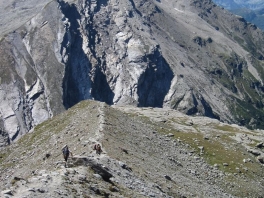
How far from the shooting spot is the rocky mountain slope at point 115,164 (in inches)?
1156

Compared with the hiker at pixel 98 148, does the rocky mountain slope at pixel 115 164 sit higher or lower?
lower

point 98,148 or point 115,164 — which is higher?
point 98,148

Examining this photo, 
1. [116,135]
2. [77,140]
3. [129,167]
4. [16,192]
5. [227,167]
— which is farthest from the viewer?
[227,167]

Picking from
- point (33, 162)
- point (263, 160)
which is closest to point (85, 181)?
point (33, 162)

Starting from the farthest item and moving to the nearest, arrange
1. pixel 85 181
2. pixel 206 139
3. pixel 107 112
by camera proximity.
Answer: pixel 206 139 → pixel 107 112 → pixel 85 181

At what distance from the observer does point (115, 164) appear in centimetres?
3781

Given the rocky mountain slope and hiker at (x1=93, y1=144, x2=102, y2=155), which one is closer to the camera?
the rocky mountain slope

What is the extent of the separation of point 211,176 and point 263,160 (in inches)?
928

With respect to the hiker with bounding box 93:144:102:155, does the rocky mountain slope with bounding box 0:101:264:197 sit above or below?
below

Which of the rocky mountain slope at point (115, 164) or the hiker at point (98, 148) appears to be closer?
the rocky mountain slope at point (115, 164)

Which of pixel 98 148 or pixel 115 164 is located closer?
pixel 115 164

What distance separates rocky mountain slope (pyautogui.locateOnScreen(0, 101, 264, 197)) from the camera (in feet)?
96.4

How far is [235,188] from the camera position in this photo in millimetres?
62562

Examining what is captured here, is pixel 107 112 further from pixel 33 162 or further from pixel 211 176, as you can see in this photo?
pixel 211 176
